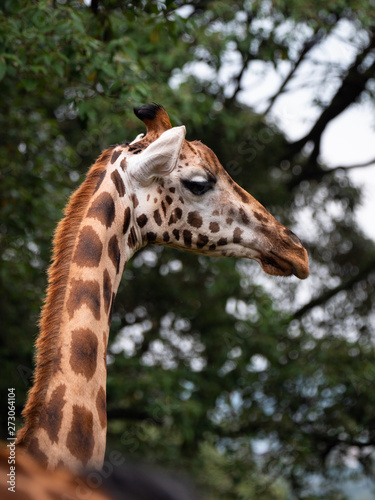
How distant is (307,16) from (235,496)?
6861mm

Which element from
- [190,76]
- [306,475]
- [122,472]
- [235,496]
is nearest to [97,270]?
[122,472]

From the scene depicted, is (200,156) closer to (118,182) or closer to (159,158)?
(159,158)

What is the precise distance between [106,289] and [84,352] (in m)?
0.39

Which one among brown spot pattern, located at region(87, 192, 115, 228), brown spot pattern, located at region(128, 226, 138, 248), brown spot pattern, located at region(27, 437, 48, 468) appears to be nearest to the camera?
brown spot pattern, located at region(27, 437, 48, 468)

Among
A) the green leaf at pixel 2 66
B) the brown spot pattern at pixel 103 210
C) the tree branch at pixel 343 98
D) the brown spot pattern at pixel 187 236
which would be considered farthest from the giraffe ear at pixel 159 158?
the tree branch at pixel 343 98

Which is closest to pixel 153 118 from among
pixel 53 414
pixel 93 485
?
pixel 53 414

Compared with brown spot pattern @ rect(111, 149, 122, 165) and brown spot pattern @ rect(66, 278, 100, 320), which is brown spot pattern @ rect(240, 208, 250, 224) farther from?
brown spot pattern @ rect(66, 278, 100, 320)

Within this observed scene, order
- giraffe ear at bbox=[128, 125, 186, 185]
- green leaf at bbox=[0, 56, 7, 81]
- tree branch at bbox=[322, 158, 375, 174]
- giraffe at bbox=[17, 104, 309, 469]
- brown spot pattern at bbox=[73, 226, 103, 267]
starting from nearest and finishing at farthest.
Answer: giraffe at bbox=[17, 104, 309, 469]
brown spot pattern at bbox=[73, 226, 103, 267]
giraffe ear at bbox=[128, 125, 186, 185]
green leaf at bbox=[0, 56, 7, 81]
tree branch at bbox=[322, 158, 375, 174]

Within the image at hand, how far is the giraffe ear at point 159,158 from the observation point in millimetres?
3493

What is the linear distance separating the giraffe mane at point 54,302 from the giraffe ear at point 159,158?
0.66 ft

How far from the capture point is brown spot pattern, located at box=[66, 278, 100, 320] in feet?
10.2

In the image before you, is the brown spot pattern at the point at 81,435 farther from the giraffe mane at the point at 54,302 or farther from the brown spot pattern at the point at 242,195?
the brown spot pattern at the point at 242,195

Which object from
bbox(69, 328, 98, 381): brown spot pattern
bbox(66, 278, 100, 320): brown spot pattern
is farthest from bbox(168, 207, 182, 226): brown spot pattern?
bbox(69, 328, 98, 381): brown spot pattern

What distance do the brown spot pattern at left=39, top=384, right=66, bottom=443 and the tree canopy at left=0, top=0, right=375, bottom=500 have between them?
4.83 meters
